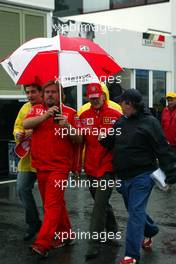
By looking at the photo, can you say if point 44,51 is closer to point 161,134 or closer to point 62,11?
point 161,134

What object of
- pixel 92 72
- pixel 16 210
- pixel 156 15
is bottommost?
pixel 16 210

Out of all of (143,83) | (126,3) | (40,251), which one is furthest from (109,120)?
(126,3)

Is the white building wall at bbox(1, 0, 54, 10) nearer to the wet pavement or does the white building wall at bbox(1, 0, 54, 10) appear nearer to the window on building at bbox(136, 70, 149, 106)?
the wet pavement

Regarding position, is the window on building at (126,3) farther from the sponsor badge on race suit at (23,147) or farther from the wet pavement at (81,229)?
the sponsor badge on race suit at (23,147)

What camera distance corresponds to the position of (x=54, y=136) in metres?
5.98

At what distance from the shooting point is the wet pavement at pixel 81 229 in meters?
5.86

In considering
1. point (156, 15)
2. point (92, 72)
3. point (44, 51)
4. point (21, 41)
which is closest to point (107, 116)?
point (92, 72)

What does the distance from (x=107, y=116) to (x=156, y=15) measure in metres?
13.5

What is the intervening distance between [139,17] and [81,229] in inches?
525

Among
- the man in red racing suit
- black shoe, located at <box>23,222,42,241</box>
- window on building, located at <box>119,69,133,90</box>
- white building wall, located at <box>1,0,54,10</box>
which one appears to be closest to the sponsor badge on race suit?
the man in red racing suit

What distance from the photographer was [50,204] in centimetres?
588

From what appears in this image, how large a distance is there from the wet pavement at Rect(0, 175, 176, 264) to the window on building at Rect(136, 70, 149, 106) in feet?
19.7

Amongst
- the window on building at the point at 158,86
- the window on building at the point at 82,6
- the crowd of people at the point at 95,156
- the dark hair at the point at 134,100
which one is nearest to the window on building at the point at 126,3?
the window on building at the point at 82,6

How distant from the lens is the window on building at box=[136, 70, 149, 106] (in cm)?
1608
